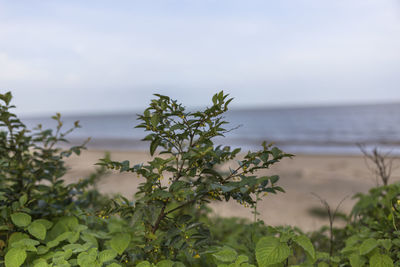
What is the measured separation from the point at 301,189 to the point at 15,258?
676 cm

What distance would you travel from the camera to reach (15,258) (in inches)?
59.9

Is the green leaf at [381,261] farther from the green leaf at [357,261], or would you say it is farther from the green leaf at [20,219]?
the green leaf at [20,219]

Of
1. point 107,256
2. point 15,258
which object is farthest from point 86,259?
point 15,258

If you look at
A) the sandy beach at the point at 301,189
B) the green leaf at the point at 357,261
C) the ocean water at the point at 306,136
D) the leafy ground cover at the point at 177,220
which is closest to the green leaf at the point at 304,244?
the leafy ground cover at the point at 177,220

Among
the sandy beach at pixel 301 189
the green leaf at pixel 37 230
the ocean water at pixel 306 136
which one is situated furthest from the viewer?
the ocean water at pixel 306 136

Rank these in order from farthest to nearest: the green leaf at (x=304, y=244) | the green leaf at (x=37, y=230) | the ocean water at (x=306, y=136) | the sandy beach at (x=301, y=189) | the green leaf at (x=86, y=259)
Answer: the ocean water at (x=306, y=136) < the sandy beach at (x=301, y=189) < the green leaf at (x=37, y=230) < the green leaf at (x=304, y=244) < the green leaf at (x=86, y=259)

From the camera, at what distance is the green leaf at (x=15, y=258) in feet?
4.93

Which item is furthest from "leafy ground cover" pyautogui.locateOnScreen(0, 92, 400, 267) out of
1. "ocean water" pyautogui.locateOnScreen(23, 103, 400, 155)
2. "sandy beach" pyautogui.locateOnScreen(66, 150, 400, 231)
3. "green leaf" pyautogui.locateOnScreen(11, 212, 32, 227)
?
"sandy beach" pyautogui.locateOnScreen(66, 150, 400, 231)

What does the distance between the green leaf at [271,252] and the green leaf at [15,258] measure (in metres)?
1.26

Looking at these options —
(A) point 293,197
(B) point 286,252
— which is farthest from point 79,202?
(A) point 293,197

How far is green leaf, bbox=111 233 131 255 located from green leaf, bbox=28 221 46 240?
48 centimetres

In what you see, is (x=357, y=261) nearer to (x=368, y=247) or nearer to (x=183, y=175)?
→ (x=368, y=247)

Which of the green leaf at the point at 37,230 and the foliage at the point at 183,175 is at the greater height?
the foliage at the point at 183,175

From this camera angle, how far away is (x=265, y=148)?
160 centimetres
